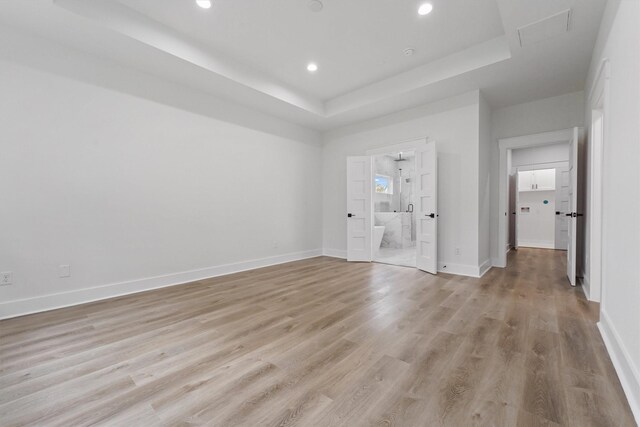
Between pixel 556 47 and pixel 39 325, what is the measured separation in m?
5.95

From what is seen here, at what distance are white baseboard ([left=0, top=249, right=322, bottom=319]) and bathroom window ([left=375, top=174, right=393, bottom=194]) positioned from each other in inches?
180

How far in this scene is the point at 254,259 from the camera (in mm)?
4734

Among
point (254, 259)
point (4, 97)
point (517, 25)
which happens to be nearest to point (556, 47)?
point (517, 25)

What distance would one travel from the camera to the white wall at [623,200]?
144 cm

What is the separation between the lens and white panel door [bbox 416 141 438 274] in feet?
13.8

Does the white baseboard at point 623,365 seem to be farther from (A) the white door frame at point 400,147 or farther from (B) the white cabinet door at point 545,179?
(B) the white cabinet door at point 545,179

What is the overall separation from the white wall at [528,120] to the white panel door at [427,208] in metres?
1.38

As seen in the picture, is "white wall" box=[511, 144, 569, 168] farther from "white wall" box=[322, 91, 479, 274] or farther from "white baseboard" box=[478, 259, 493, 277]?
"white wall" box=[322, 91, 479, 274]

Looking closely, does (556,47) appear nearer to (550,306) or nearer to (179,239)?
(550,306)

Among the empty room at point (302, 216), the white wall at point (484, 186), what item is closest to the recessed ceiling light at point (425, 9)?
the empty room at point (302, 216)

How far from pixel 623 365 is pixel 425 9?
333cm

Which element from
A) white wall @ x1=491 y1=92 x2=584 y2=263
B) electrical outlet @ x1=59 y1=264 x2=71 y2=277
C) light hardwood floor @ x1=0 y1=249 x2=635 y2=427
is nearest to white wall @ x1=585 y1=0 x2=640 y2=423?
light hardwood floor @ x1=0 y1=249 x2=635 y2=427

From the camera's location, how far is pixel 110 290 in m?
3.16

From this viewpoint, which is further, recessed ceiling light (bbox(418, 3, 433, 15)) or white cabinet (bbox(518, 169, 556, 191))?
white cabinet (bbox(518, 169, 556, 191))
